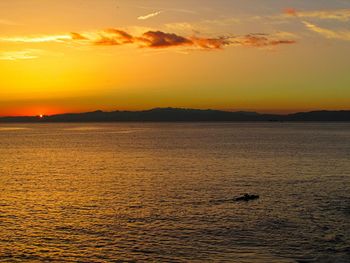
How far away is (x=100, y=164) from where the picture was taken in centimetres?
9369

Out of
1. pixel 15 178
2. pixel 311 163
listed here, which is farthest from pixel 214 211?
pixel 311 163

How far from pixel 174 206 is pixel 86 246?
15.0 m

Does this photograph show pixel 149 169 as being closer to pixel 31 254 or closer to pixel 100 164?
pixel 100 164

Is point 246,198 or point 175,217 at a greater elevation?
point 246,198

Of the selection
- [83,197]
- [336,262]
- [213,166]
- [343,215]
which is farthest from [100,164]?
[336,262]

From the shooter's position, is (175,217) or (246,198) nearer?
(175,217)

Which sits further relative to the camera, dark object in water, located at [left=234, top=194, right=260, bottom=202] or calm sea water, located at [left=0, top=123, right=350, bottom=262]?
dark object in water, located at [left=234, top=194, right=260, bottom=202]

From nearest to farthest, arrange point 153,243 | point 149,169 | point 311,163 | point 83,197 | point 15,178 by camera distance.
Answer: point 153,243 → point 83,197 → point 15,178 → point 149,169 → point 311,163

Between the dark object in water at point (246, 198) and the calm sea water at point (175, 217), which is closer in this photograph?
the calm sea water at point (175, 217)

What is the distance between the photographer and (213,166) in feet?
279

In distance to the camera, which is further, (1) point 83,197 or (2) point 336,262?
(1) point 83,197

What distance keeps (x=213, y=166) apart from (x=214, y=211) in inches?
1647

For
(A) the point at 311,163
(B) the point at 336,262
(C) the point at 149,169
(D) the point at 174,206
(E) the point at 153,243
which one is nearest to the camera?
(B) the point at 336,262

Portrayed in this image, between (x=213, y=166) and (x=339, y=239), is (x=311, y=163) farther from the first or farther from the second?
(x=339, y=239)
